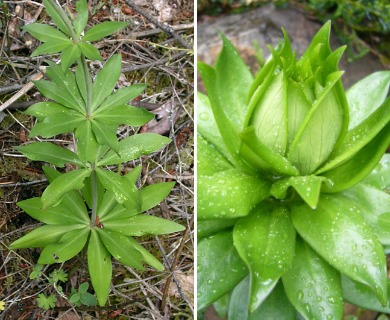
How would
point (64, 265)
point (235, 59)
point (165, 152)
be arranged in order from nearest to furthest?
point (235, 59), point (64, 265), point (165, 152)

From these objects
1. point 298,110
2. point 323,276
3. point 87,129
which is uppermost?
point 298,110

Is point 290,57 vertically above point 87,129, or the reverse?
point 290,57

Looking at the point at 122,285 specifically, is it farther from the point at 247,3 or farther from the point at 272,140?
the point at 247,3

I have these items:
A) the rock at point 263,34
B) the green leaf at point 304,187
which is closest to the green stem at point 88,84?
the green leaf at point 304,187

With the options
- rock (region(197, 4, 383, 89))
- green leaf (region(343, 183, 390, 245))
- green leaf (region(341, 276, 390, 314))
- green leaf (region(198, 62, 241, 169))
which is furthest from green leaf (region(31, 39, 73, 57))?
rock (region(197, 4, 383, 89))

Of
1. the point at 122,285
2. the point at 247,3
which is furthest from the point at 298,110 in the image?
the point at 247,3

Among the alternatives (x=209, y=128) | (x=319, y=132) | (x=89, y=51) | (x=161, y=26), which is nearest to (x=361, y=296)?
(x=319, y=132)

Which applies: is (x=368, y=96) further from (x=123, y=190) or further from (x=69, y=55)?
(x=69, y=55)
